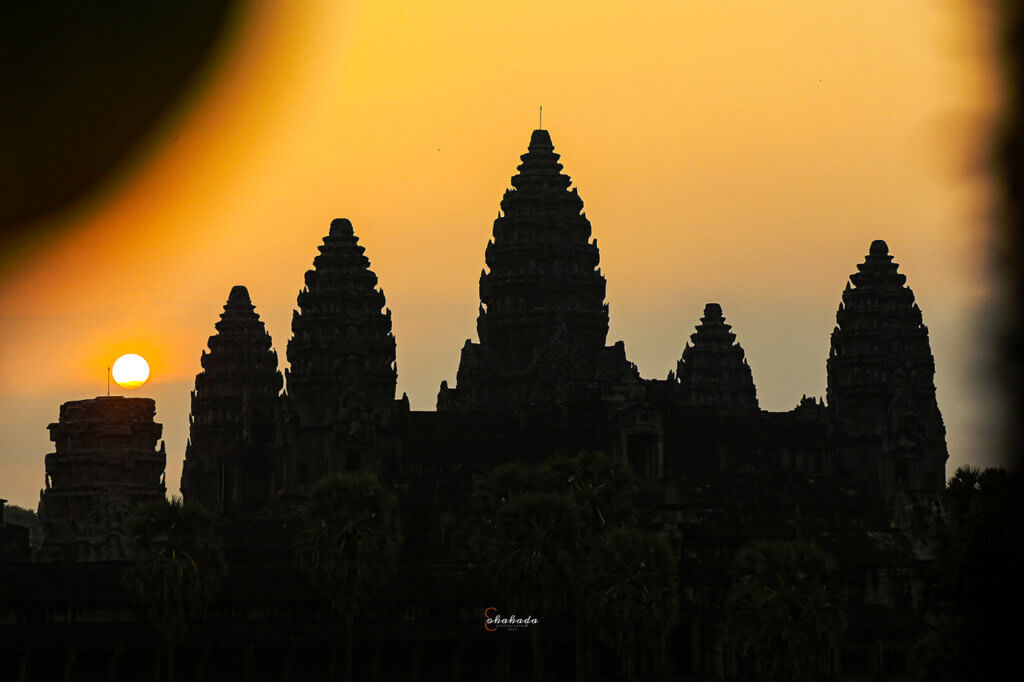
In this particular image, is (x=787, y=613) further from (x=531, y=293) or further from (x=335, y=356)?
(x=531, y=293)

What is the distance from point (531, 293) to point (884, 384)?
32222 millimetres

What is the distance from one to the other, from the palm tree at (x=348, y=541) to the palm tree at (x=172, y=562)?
5122 millimetres

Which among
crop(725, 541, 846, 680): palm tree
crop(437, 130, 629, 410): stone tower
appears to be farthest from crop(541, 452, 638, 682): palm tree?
crop(437, 130, 629, 410): stone tower

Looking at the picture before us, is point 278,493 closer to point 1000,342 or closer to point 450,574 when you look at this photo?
point 450,574

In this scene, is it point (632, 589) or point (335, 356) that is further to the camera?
point (335, 356)

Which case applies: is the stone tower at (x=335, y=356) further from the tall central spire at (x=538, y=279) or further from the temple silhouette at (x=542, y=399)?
the tall central spire at (x=538, y=279)

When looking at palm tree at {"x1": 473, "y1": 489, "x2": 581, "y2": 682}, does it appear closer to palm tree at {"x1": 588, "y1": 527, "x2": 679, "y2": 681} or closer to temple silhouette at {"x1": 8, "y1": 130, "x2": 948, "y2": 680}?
palm tree at {"x1": 588, "y1": 527, "x2": 679, "y2": 681}

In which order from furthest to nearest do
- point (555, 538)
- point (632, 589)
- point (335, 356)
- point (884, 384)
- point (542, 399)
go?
point (884, 384) → point (335, 356) → point (542, 399) → point (555, 538) → point (632, 589)

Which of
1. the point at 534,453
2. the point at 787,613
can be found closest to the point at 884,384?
the point at 534,453

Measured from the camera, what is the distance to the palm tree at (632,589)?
8362 cm

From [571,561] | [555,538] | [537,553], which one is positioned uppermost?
[555,538]

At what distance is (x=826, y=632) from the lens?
251ft

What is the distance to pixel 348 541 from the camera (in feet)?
Answer: 302

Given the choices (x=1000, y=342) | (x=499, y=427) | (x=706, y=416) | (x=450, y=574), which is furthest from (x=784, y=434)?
(x=1000, y=342)
